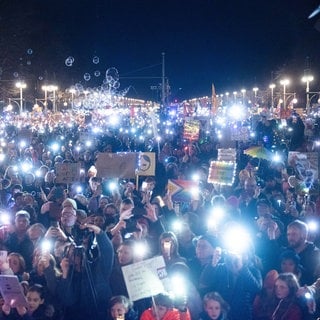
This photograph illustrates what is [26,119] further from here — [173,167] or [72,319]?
[72,319]

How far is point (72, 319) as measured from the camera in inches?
271

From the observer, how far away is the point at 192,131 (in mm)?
21953

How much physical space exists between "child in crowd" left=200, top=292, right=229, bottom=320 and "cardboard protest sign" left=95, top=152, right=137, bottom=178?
20.6 feet

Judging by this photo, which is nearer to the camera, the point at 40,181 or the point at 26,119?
the point at 40,181

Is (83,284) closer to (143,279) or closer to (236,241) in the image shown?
(143,279)

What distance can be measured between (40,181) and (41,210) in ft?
8.71

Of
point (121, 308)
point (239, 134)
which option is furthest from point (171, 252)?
point (239, 134)

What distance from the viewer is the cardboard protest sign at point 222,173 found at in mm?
12711

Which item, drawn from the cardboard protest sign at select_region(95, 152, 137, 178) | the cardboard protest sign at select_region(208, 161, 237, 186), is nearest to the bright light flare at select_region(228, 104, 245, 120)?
the cardboard protest sign at select_region(208, 161, 237, 186)

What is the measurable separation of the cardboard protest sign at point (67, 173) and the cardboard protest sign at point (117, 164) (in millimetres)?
661

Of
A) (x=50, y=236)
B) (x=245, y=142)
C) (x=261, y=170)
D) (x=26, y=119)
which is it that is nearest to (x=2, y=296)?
(x=50, y=236)

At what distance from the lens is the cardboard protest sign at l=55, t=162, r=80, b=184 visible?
42.6 feet

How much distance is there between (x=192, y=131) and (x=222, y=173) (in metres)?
9.13

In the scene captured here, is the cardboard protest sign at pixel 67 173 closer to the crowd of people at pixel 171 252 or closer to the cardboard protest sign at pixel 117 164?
the crowd of people at pixel 171 252
